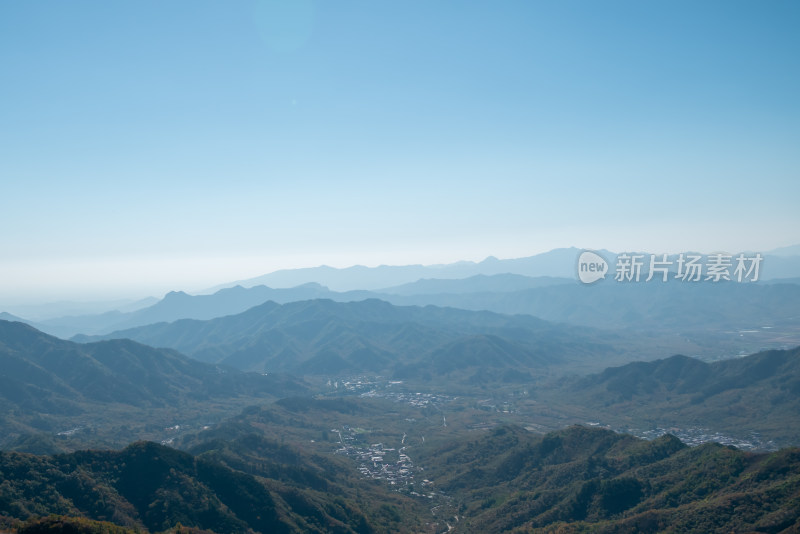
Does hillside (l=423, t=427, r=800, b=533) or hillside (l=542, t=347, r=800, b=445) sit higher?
hillside (l=423, t=427, r=800, b=533)

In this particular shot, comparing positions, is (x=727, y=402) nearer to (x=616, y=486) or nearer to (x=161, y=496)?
(x=616, y=486)

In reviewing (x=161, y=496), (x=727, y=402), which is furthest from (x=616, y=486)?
(x=727, y=402)

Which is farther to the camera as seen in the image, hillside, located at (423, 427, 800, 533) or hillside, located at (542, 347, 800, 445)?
hillside, located at (542, 347, 800, 445)

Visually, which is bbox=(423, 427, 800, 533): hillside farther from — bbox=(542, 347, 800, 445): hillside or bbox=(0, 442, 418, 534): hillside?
bbox=(542, 347, 800, 445): hillside

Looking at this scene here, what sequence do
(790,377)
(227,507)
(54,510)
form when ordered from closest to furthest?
(54,510) < (227,507) < (790,377)

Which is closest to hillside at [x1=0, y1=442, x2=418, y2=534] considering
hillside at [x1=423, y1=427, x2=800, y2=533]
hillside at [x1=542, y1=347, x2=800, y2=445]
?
hillside at [x1=423, y1=427, x2=800, y2=533]

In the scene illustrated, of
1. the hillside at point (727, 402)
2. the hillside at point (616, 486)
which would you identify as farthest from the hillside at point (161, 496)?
the hillside at point (727, 402)

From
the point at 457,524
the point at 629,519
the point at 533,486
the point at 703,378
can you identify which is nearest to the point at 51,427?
the point at 457,524

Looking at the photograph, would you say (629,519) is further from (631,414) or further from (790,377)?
(790,377)

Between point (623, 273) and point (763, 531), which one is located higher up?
point (623, 273)

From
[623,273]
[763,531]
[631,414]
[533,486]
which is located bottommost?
[631,414]

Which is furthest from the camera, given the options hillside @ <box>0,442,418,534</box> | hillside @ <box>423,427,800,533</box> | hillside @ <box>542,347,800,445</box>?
hillside @ <box>542,347,800,445</box>
